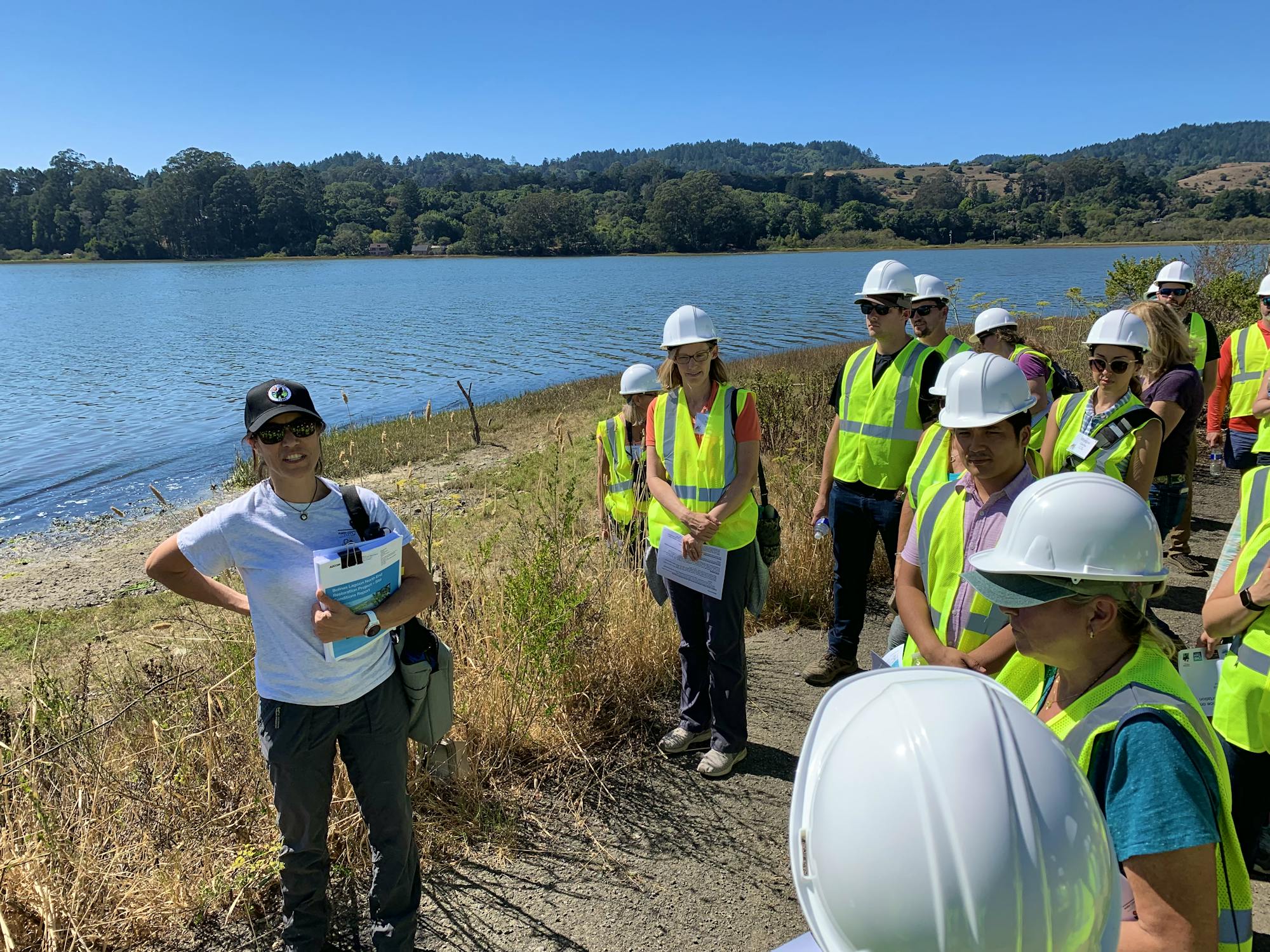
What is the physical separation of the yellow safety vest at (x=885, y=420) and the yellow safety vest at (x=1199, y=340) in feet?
10.1

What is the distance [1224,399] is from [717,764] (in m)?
4.87

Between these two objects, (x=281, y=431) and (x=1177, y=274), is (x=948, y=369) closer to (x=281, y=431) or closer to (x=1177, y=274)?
(x=281, y=431)

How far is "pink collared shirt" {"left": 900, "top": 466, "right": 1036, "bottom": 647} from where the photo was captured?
8.25ft

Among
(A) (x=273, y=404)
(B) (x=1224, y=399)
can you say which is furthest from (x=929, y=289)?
(A) (x=273, y=404)

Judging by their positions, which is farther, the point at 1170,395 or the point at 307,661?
the point at 1170,395

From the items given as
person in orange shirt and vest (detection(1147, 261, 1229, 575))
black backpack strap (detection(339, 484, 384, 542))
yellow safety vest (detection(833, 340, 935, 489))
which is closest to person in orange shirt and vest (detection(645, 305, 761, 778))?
yellow safety vest (detection(833, 340, 935, 489))

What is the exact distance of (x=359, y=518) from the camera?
2615mm

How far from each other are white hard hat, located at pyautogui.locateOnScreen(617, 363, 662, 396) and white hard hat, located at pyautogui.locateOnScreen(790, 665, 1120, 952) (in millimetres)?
4192

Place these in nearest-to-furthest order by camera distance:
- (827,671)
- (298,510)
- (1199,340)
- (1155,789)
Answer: (1155,789) → (298,510) → (827,671) → (1199,340)

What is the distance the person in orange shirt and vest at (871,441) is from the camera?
4082mm

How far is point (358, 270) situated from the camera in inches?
3285

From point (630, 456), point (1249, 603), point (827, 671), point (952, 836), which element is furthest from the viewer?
point (630, 456)

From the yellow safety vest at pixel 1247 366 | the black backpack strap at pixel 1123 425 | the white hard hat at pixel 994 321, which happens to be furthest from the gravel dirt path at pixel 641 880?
the yellow safety vest at pixel 1247 366

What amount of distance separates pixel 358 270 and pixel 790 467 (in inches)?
3366
